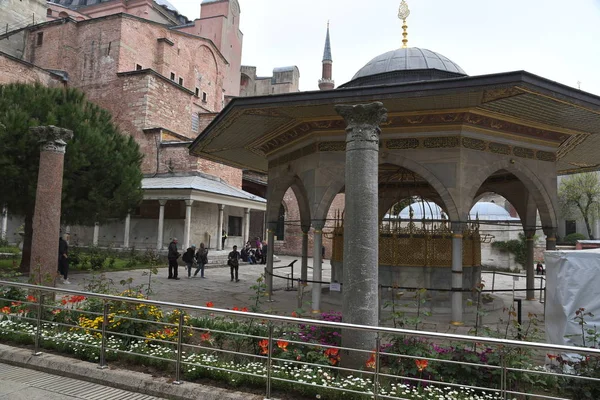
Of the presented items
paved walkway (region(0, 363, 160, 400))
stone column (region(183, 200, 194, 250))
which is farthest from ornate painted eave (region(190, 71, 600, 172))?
stone column (region(183, 200, 194, 250))

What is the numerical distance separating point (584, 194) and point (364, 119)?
3779 centimetres

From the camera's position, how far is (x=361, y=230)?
4.80m

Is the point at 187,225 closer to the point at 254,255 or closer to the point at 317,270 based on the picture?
the point at 254,255

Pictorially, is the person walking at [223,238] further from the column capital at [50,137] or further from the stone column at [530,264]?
the column capital at [50,137]

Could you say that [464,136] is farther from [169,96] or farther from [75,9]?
[75,9]

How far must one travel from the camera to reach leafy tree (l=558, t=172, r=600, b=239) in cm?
3509

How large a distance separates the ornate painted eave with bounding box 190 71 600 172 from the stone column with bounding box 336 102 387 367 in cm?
229

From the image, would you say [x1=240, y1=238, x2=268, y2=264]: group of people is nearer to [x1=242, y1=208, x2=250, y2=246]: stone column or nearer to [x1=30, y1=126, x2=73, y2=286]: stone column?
[x1=242, y1=208, x2=250, y2=246]: stone column

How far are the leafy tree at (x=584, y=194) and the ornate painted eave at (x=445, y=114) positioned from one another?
1114 inches

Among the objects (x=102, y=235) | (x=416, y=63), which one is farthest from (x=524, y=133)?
(x=102, y=235)

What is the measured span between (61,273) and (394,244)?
9964mm

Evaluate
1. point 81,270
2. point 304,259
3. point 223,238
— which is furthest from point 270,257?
point 223,238

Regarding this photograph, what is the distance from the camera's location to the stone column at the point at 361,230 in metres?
4.67

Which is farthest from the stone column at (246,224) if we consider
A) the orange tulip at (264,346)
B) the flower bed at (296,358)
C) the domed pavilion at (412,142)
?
the orange tulip at (264,346)
